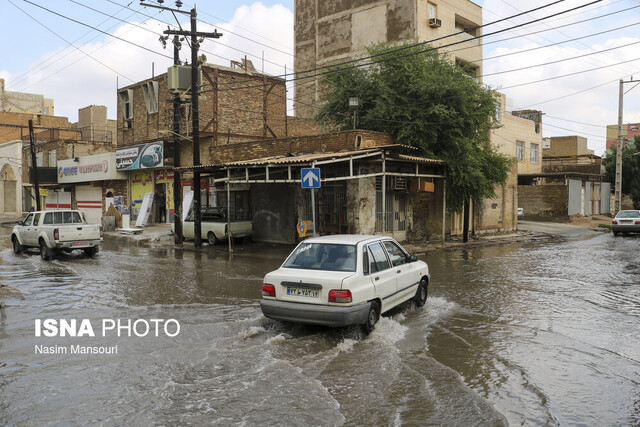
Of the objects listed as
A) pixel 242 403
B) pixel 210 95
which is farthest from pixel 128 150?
pixel 242 403

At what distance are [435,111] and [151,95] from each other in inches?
812

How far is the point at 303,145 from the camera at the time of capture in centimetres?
2117

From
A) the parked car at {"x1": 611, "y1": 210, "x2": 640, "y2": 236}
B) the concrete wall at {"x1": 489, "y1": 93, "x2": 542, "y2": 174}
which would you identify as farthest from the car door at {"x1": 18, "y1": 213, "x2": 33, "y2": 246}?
the concrete wall at {"x1": 489, "y1": 93, "x2": 542, "y2": 174}

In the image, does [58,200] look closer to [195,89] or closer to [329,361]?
[195,89]

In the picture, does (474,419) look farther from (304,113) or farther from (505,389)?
(304,113)

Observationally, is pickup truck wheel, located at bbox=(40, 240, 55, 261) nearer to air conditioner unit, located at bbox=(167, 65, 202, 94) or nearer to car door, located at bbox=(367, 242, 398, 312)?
air conditioner unit, located at bbox=(167, 65, 202, 94)

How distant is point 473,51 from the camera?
3678 centimetres

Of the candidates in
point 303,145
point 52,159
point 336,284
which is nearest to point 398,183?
point 303,145

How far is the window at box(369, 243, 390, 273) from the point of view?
306 inches

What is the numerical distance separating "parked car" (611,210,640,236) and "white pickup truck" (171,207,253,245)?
2050cm

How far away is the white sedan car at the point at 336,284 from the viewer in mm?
7000

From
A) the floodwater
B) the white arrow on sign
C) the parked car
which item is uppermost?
the white arrow on sign

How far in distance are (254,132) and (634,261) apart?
22489 mm

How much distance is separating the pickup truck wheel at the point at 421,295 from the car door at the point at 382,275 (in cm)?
125
